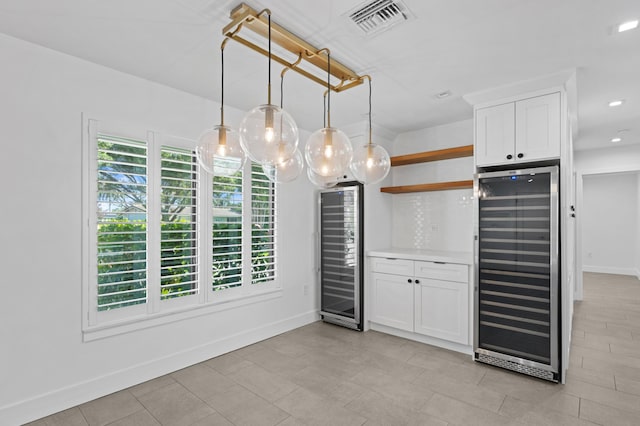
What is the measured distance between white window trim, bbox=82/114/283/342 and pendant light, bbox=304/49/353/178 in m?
1.82

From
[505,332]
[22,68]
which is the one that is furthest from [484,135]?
[22,68]

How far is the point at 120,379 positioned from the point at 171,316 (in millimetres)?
602

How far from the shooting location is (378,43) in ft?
7.58

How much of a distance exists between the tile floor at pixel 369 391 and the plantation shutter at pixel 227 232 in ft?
2.65

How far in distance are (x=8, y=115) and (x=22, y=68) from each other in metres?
0.36

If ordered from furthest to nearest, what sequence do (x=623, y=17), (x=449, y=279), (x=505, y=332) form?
(x=449, y=279), (x=505, y=332), (x=623, y=17)

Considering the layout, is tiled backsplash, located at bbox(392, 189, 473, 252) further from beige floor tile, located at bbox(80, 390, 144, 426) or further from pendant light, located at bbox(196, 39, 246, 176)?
beige floor tile, located at bbox(80, 390, 144, 426)

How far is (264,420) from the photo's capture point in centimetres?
231

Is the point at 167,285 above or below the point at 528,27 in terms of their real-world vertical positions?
below

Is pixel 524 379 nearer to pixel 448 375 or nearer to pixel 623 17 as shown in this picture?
pixel 448 375

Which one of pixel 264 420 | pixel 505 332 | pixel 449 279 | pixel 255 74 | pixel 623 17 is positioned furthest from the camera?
pixel 449 279

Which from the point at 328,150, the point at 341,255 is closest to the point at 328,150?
the point at 328,150

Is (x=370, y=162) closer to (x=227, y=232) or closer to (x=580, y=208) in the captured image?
(x=227, y=232)

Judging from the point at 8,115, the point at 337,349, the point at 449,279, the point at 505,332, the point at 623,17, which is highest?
the point at 623,17
